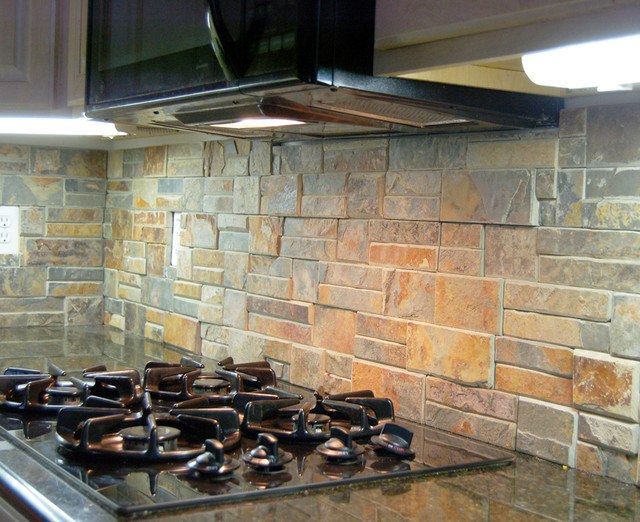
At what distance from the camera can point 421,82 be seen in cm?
132

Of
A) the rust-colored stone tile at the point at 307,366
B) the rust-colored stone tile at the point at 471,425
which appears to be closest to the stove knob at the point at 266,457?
the rust-colored stone tile at the point at 471,425

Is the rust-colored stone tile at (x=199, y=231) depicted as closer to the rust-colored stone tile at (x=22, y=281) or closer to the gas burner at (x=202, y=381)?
the gas burner at (x=202, y=381)

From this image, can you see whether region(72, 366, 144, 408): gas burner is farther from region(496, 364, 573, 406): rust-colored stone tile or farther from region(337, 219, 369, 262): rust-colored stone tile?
region(496, 364, 573, 406): rust-colored stone tile

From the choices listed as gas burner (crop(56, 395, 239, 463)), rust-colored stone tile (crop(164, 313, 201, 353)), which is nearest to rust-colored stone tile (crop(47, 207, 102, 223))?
rust-colored stone tile (crop(164, 313, 201, 353))

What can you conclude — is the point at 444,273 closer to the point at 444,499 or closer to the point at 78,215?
the point at 444,499

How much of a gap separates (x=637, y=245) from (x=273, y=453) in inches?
25.9

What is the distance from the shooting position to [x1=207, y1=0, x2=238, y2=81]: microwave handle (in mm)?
Result: 1282

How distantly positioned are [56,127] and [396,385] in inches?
50.3

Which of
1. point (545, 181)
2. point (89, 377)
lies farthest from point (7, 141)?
point (545, 181)

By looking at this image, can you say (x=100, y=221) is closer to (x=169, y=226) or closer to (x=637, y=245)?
(x=169, y=226)

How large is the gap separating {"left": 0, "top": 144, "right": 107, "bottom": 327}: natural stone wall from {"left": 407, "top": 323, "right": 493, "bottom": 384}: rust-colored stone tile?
5.36 ft

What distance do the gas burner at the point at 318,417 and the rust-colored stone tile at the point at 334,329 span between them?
0.73 ft

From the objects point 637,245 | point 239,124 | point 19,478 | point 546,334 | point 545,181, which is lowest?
point 19,478

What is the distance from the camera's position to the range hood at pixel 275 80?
122 centimetres
